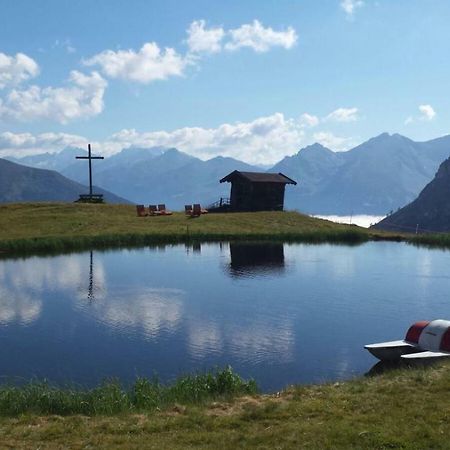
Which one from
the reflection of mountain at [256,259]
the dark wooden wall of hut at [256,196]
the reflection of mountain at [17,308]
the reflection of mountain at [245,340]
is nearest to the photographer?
the reflection of mountain at [245,340]

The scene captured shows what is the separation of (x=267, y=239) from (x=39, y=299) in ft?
148

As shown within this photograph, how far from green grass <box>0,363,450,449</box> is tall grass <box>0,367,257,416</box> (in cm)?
37

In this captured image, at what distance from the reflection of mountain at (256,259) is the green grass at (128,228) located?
7.11m

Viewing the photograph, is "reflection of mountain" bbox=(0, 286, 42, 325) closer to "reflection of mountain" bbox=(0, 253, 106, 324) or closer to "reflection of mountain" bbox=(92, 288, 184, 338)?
"reflection of mountain" bbox=(0, 253, 106, 324)

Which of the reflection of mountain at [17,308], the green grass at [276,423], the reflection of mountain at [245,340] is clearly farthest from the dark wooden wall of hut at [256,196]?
the green grass at [276,423]

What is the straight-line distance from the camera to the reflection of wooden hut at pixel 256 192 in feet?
341

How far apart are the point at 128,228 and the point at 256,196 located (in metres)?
31.4

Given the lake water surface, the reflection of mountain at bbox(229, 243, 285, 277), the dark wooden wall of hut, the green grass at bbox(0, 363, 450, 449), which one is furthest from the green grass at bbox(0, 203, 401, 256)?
the green grass at bbox(0, 363, 450, 449)

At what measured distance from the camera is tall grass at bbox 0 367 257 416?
1812cm

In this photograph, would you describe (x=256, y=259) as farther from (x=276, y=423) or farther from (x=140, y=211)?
(x=276, y=423)

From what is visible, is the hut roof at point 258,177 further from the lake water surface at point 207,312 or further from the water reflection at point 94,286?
the water reflection at point 94,286

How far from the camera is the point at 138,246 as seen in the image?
242ft

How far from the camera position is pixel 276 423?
15.4 metres

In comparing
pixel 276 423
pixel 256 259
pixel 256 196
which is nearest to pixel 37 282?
pixel 256 259
